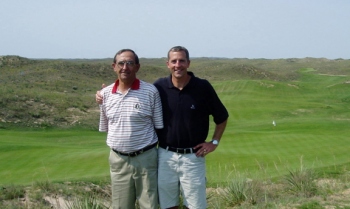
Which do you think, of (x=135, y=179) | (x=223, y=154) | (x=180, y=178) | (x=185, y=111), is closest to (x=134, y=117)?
(x=185, y=111)

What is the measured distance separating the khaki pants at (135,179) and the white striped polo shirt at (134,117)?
157 millimetres

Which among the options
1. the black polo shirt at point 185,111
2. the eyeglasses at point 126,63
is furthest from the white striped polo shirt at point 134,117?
the eyeglasses at point 126,63

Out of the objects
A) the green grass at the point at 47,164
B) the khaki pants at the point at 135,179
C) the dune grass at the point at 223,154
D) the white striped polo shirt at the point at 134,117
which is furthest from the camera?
the dune grass at the point at 223,154

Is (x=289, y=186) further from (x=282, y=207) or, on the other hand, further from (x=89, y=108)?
(x=89, y=108)

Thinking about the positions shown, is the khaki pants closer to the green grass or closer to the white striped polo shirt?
the white striped polo shirt

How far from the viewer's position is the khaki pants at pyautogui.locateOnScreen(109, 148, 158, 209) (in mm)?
4676

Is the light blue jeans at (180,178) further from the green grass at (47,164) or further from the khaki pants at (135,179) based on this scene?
the green grass at (47,164)

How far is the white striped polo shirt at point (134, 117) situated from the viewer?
453cm

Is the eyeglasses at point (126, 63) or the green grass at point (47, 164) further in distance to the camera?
the green grass at point (47, 164)

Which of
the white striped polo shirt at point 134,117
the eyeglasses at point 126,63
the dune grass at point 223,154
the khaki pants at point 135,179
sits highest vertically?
the eyeglasses at point 126,63

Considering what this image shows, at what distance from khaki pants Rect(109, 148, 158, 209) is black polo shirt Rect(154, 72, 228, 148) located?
0.29 m

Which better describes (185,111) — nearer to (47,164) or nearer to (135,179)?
(135,179)

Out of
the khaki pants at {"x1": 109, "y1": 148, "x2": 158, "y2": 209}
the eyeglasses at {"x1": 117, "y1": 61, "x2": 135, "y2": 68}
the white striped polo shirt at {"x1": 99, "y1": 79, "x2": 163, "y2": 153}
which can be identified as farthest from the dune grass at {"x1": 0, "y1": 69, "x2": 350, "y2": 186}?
the eyeglasses at {"x1": 117, "y1": 61, "x2": 135, "y2": 68}

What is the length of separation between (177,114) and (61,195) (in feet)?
10.3
